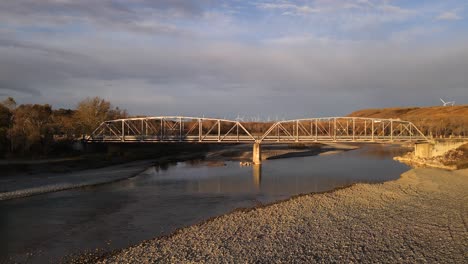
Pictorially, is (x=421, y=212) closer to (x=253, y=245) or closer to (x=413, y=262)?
(x=413, y=262)

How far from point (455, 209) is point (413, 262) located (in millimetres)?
11278

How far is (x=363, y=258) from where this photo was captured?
562 inches

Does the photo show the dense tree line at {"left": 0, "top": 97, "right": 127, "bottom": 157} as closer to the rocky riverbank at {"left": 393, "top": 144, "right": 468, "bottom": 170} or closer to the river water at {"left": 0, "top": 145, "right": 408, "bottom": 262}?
the river water at {"left": 0, "top": 145, "right": 408, "bottom": 262}

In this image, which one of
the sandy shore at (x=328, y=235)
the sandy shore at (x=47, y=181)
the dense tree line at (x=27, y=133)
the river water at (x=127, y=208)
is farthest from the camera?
the dense tree line at (x=27, y=133)

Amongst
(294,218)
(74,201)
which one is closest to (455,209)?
(294,218)

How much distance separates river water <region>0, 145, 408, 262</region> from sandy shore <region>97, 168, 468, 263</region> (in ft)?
7.72

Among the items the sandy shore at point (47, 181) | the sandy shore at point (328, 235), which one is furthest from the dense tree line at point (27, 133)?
the sandy shore at point (328, 235)

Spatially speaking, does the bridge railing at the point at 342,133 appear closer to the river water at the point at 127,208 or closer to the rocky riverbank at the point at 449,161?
the rocky riverbank at the point at 449,161

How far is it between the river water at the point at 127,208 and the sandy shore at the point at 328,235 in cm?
235

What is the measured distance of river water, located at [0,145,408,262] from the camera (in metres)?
17.1

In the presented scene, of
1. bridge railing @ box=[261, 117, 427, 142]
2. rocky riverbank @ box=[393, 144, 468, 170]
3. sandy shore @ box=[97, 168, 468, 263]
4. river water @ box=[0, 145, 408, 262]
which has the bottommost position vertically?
river water @ box=[0, 145, 408, 262]

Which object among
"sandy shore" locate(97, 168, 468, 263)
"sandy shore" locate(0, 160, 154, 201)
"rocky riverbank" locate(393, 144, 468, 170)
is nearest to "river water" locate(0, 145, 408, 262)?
"sandy shore" locate(0, 160, 154, 201)

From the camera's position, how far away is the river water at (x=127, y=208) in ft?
56.1

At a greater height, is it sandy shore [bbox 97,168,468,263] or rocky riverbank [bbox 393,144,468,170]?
rocky riverbank [bbox 393,144,468,170]
